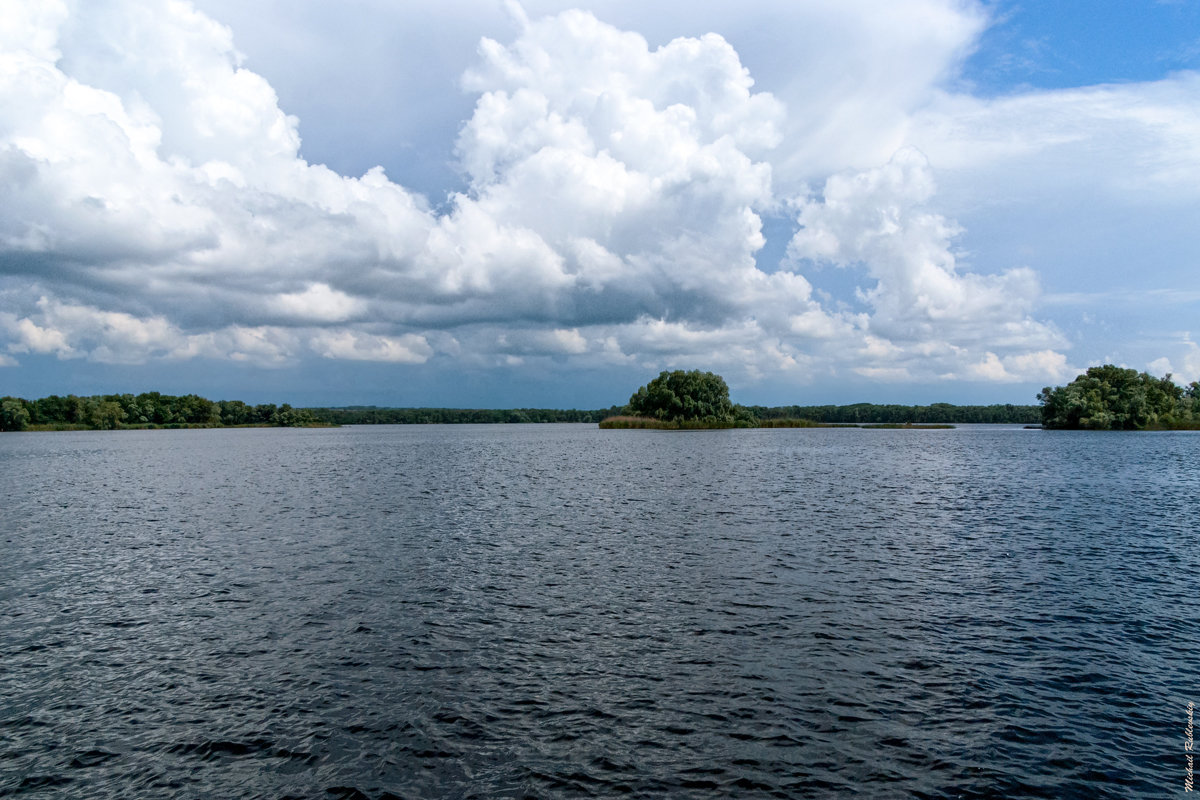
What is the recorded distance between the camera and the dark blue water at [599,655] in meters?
12.9

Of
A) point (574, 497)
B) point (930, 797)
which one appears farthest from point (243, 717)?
point (574, 497)

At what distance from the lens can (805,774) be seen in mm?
12648

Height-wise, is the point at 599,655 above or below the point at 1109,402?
below

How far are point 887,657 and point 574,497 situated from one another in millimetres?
35085

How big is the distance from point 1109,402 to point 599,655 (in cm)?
22631

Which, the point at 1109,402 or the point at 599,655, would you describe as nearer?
the point at 599,655

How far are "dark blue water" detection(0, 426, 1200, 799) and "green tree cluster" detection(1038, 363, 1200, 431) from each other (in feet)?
588

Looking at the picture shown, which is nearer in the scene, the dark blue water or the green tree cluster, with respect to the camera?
the dark blue water

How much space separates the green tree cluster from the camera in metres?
186

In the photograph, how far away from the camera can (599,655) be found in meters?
18.6

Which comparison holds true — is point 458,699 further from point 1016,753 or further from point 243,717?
point 1016,753

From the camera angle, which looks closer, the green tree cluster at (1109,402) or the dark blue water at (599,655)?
the dark blue water at (599,655)

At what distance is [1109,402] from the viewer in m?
189

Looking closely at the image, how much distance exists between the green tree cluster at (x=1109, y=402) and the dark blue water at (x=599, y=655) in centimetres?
17933
